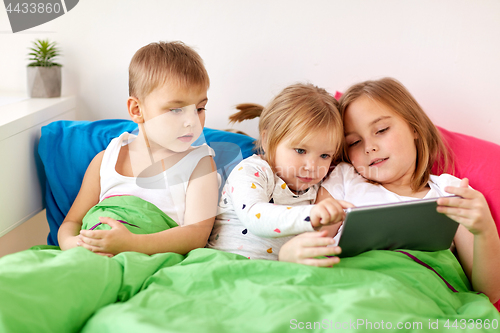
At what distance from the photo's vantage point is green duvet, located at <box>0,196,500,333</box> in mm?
602

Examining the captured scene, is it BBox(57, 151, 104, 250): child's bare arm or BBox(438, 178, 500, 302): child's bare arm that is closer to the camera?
BBox(438, 178, 500, 302): child's bare arm

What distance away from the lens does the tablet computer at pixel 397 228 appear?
2.44 feet

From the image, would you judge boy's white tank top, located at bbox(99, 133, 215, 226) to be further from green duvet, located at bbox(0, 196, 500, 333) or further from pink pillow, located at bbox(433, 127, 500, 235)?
pink pillow, located at bbox(433, 127, 500, 235)

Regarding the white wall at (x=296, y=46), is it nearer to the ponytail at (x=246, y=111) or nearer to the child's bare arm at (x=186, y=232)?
the ponytail at (x=246, y=111)

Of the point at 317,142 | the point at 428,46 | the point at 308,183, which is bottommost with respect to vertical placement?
the point at 308,183

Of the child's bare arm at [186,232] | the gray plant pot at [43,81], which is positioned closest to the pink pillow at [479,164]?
the child's bare arm at [186,232]

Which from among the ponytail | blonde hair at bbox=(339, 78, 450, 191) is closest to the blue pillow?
the ponytail

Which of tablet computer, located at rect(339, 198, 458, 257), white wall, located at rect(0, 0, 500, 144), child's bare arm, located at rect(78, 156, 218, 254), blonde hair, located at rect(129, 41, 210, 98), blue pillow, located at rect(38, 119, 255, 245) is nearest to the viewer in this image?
tablet computer, located at rect(339, 198, 458, 257)

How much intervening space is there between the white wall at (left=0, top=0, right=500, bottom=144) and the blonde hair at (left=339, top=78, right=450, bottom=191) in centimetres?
29

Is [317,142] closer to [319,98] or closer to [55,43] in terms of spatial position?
[319,98]

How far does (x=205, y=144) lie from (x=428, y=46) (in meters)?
0.82

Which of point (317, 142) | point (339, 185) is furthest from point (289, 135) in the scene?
point (339, 185)

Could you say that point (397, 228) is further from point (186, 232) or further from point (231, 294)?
point (186, 232)

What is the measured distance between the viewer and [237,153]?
1.19 meters
